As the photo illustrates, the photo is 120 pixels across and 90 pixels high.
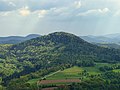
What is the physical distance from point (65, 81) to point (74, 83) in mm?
→ 13673

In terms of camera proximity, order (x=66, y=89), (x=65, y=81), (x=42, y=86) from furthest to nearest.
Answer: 1. (x=65, y=81)
2. (x=42, y=86)
3. (x=66, y=89)

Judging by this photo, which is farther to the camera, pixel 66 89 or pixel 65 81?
pixel 65 81

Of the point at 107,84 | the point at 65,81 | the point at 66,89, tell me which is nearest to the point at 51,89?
the point at 66,89

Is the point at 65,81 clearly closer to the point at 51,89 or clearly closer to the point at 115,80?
the point at 51,89

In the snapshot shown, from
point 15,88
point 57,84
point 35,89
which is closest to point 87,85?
point 57,84

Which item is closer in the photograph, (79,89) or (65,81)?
(79,89)

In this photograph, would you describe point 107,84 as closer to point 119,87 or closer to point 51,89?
point 119,87

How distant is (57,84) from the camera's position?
190875 millimetres

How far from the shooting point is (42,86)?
18738cm

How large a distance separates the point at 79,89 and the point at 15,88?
144 ft

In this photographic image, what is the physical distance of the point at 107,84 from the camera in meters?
189

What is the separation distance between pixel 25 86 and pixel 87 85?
141 feet

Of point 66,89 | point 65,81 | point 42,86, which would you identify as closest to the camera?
point 66,89

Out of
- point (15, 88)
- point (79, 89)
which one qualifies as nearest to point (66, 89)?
point (79, 89)
